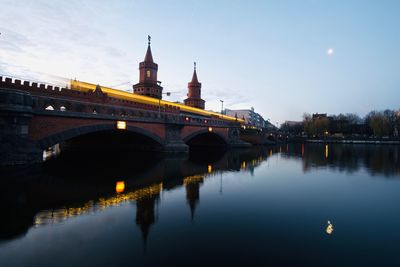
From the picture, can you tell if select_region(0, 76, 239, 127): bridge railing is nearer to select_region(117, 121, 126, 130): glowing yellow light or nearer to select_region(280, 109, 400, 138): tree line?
select_region(117, 121, 126, 130): glowing yellow light

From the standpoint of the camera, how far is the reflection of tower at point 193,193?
1071 centimetres

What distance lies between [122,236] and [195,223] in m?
2.66

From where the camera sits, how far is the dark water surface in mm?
5965

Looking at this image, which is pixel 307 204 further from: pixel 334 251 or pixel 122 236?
pixel 122 236

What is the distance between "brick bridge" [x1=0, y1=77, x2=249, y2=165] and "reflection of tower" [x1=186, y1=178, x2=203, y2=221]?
479 inches

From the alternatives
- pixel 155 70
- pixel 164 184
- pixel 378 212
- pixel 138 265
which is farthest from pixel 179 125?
pixel 155 70

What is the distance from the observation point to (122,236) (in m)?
7.11

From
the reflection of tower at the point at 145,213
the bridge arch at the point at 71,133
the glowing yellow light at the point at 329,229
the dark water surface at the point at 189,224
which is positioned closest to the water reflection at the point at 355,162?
the dark water surface at the point at 189,224

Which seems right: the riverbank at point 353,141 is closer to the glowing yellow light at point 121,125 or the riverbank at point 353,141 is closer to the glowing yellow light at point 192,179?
the glowing yellow light at point 121,125

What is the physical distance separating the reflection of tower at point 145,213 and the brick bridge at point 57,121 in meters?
12.0

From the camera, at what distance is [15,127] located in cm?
1611

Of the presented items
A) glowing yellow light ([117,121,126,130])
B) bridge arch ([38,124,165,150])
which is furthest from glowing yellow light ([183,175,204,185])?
bridge arch ([38,124,165,150])

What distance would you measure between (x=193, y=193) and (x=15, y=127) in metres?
14.0

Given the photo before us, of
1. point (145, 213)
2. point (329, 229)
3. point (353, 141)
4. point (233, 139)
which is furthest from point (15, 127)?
point (353, 141)
